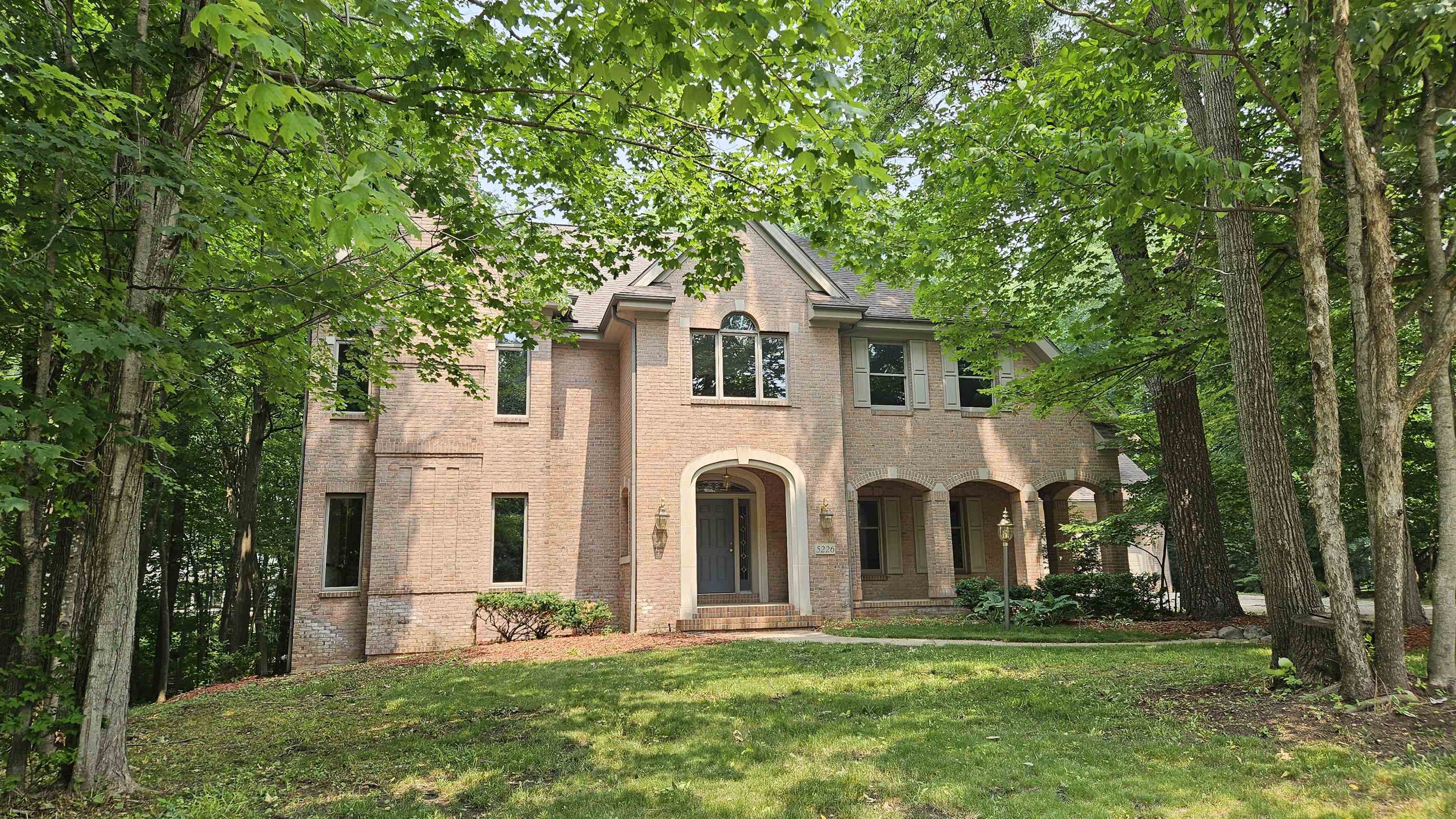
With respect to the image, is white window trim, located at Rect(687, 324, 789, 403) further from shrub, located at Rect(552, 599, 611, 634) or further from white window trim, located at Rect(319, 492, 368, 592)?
white window trim, located at Rect(319, 492, 368, 592)

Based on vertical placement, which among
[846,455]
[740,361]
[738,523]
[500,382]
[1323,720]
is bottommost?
[1323,720]

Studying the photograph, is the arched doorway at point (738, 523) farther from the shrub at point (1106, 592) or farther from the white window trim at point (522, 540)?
the shrub at point (1106, 592)

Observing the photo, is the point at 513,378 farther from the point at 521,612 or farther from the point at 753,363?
the point at 753,363

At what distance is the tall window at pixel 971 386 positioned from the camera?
60.9ft

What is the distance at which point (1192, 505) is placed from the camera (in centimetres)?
1377

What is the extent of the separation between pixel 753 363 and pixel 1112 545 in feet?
30.7

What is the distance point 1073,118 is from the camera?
996 cm

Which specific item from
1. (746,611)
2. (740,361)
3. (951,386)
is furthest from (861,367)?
(746,611)

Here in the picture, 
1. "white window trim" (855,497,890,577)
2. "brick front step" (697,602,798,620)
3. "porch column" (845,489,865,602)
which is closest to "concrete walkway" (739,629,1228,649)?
"brick front step" (697,602,798,620)

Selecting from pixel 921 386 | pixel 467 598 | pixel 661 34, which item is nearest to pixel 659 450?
pixel 467 598

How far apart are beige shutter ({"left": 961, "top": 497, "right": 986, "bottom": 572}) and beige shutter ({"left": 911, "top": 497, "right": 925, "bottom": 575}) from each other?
5.18ft

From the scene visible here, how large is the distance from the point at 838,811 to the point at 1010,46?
14145 millimetres

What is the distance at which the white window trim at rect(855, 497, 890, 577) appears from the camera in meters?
19.2

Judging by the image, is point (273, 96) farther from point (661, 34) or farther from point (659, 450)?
point (659, 450)
